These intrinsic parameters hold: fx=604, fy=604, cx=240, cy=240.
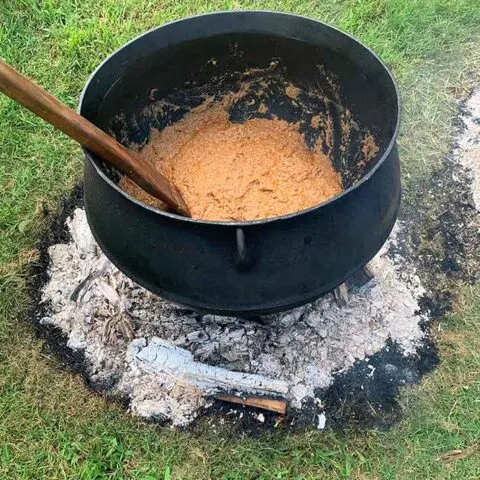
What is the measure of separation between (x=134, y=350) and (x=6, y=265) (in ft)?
2.59

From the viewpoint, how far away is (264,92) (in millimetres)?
2664

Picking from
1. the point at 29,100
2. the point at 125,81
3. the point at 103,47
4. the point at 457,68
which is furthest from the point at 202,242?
the point at 457,68

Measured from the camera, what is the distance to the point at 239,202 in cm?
244

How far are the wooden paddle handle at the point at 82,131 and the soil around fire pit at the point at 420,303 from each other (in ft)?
2.87

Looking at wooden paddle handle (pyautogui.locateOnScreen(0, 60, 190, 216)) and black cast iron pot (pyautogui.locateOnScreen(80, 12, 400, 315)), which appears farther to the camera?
black cast iron pot (pyautogui.locateOnScreen(80, 12, 400, 315))

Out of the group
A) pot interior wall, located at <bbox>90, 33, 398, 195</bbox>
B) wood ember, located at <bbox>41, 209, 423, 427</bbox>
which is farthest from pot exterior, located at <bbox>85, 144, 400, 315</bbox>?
wood ember, located at <bbox>41, 209, 423, 427</bbox>

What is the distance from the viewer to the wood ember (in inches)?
94.2

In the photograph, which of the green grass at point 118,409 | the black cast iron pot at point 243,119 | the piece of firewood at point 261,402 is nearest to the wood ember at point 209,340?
the piece of firewood at point 261,402

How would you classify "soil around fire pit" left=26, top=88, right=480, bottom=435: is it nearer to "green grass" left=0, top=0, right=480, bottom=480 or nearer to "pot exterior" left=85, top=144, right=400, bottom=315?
"green grass" left=0, top=0, right=480, bottom=480

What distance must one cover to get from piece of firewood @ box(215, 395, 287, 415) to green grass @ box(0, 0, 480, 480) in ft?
0.35

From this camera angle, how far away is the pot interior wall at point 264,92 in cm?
221

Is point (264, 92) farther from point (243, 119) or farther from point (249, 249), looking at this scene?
point (249, 249)

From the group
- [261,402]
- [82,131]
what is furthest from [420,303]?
[82,131]

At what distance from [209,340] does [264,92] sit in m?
1.10
